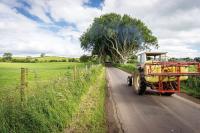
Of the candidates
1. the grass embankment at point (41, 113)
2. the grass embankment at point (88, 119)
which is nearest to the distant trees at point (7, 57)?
the grass embankment at point (88, 119)

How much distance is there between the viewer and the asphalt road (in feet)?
25.8

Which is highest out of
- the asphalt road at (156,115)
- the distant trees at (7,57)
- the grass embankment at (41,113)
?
the distant trees at (7,57)

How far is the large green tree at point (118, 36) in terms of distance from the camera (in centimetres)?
6419

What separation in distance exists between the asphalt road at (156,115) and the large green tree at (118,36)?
5101 centimetres

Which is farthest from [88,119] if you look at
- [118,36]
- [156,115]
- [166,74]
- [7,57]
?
[7,57]

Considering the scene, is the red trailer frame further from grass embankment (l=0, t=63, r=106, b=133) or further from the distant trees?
the distant trees

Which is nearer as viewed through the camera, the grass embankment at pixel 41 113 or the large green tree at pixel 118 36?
the grass embankment at pixel 41 113

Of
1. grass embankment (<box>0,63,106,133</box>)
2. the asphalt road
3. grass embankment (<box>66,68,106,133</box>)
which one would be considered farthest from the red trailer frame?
grass embankment (<box>0,63,106,133</box>)

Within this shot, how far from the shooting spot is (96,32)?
65938 millimetres

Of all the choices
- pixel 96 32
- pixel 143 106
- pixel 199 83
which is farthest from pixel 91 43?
pixel 143 106

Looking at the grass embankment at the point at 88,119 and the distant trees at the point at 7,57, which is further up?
the distant trees at the point at 7,57

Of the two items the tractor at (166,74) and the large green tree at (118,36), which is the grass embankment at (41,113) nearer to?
the tractor at (166,74)

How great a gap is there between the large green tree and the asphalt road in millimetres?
51013

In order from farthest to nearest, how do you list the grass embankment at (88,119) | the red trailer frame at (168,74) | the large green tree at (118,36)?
the large green tree at (118,36) < the red trailer frame at (168,74) < the grass embankment at (88,119)
